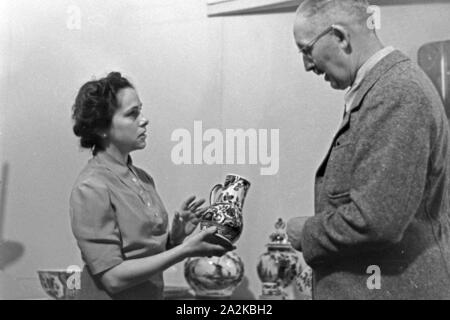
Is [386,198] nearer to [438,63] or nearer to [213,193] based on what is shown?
[213,193]

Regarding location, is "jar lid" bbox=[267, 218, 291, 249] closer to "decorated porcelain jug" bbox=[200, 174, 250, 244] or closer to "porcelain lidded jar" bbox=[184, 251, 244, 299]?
"porcelain lidded jar" bbox=[184, 251, 244, 299]

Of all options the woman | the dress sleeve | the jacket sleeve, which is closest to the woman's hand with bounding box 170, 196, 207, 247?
the woman

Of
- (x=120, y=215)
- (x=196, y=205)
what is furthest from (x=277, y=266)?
(x=120, y=215)

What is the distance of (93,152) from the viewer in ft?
3.69

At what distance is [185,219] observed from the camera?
1.13m

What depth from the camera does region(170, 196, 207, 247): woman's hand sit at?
1108mm

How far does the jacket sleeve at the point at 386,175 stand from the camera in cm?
82

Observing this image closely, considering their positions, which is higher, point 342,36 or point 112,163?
point 342,36

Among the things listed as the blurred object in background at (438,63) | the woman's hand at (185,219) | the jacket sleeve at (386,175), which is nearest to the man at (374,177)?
the jacket sleeve at (386,175)

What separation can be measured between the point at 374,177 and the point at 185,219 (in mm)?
422

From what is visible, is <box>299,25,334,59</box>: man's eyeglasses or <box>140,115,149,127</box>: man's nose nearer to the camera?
<box>299,25,334,59</box>: man's eyeglasses

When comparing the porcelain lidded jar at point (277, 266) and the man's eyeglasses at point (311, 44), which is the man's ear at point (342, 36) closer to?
the man's eyeglasses at point (311, 44)

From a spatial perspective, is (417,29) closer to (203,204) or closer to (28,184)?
(203,204)
